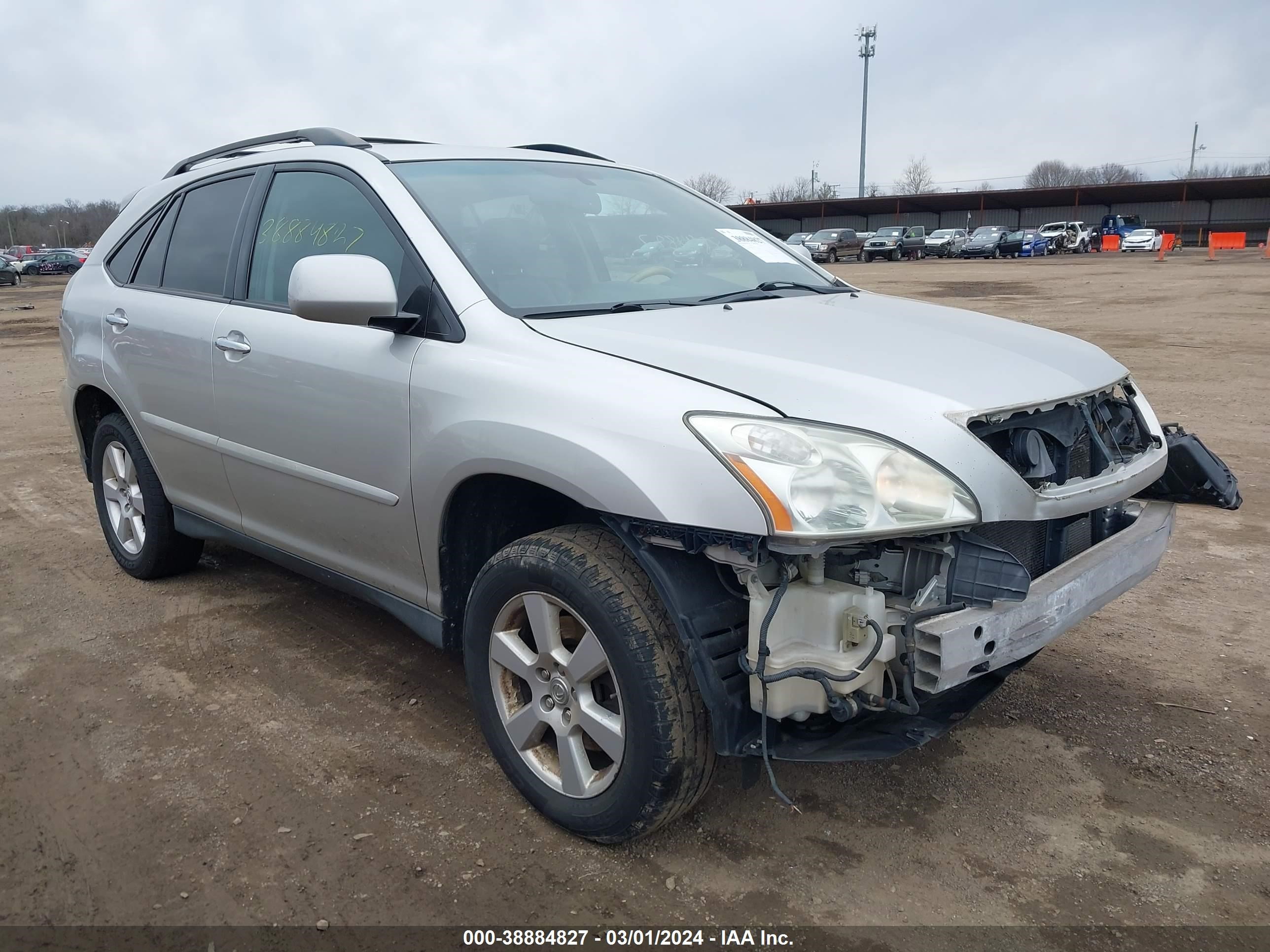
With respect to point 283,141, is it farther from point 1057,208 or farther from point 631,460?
point 1057,208

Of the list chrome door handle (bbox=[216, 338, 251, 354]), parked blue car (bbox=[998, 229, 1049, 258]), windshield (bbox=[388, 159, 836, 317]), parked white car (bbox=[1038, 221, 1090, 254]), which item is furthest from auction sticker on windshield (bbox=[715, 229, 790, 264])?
parked white car (bbox=[1038, 221, 1090, 254])

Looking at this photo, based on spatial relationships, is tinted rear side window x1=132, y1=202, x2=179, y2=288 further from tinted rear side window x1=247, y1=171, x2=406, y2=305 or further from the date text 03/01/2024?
the date text 03/01/2024

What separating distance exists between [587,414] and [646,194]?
1.69 metres

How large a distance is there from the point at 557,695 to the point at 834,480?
0.94 meters

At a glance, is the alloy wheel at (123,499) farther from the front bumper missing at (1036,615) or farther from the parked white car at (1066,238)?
the parked white car at (1066,238)

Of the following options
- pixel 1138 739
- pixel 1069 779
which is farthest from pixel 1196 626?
pixel 1069 779

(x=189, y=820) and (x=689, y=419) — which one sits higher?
(x=689, y=419)

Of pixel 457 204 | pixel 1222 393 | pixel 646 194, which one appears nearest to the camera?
pixel 457 204

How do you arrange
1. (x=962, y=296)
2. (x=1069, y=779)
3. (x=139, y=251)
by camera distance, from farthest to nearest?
1. (x=962, y=296)
2. (x=139, y=251)
3. (x=1069, y=779)

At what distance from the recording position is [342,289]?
2.67 m

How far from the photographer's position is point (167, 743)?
10.4ft

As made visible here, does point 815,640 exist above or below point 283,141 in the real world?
below

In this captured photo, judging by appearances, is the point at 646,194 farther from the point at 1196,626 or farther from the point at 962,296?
the point at 962,296

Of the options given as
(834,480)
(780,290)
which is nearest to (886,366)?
(834,480)
